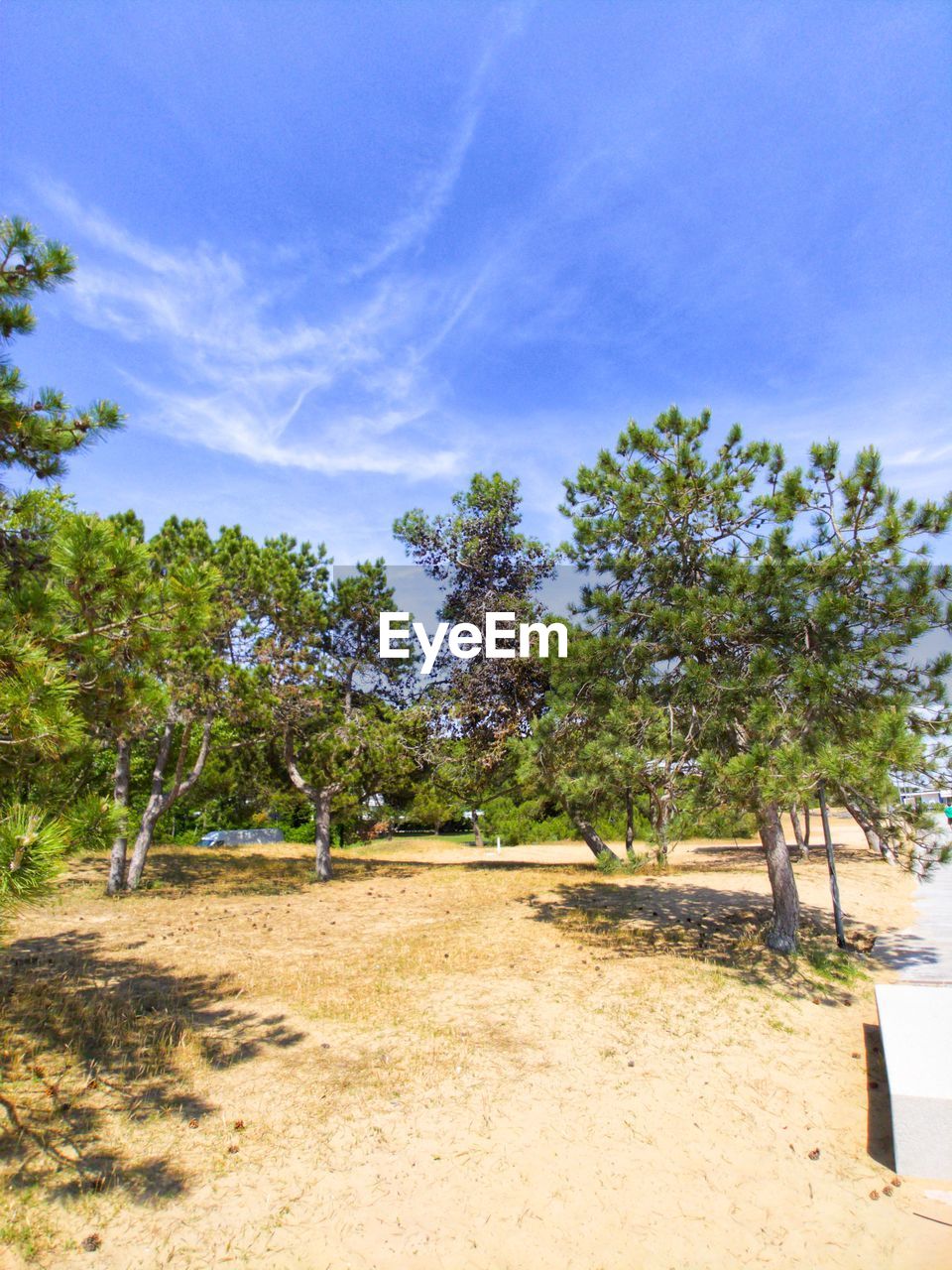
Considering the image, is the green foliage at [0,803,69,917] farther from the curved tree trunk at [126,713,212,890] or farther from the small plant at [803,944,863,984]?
the curved tree trunk at [126,713,212,890]

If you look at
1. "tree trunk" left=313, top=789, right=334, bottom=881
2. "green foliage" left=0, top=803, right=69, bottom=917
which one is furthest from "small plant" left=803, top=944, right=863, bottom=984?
"tree trunk" left=313, top=789, right=334, bottom=881

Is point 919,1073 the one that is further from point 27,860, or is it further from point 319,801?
point 319,801

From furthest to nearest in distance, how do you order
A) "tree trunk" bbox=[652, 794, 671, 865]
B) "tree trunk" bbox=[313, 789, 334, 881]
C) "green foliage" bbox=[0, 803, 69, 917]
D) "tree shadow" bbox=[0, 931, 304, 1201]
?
"tree trunk" bbox=[313, 789, 334, 881] → "tree trunk" bbox=[652, 794, 671, 865] → "tree shadow" bbox=[0, 931, 304, 1201] → "green foliage" bbox=[0, 803, 69, 917]

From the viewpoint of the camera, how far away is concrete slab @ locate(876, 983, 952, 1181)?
445cm

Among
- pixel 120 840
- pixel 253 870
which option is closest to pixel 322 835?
pixel 253 870

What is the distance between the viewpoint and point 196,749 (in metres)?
A: 21.4

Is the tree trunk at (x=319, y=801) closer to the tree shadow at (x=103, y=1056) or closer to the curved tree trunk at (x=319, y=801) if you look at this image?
the curved tree trunk at (x=319, y=801)

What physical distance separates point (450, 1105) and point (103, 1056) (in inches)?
122

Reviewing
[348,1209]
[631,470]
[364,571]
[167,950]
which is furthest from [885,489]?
[364,571]

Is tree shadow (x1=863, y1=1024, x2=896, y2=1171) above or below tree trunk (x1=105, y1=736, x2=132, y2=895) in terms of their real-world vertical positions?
below

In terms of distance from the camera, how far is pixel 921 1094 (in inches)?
178

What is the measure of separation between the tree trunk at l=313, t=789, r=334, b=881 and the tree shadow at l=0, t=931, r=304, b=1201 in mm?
8558

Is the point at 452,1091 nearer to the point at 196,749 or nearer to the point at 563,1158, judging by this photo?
the point at 563,1158

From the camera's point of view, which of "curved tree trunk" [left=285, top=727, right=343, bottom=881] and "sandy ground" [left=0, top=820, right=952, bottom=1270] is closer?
"sandy ground" [left=0, top=820, right=952, bottom=1270]
